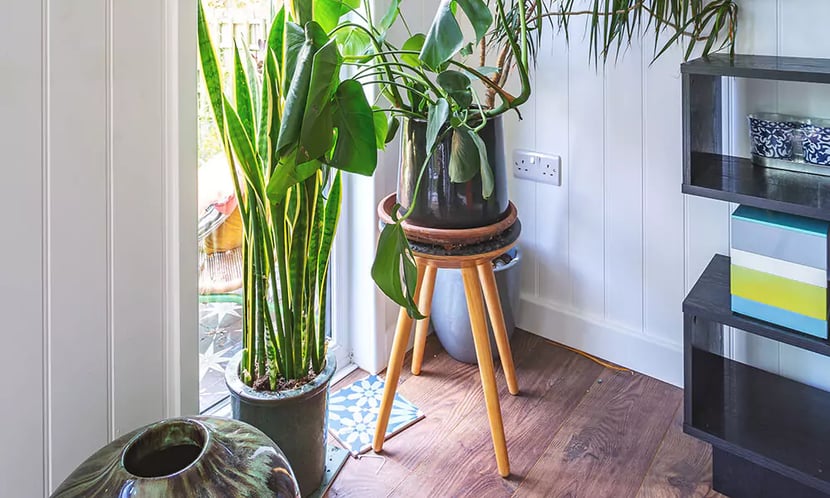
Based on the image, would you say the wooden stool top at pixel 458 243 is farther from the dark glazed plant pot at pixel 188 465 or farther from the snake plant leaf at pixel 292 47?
the dark glazed plant pot at pixel 188 465

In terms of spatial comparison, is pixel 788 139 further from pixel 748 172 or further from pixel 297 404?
pixel 297 404

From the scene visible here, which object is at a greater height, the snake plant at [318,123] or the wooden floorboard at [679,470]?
the snake plant at [318,123]

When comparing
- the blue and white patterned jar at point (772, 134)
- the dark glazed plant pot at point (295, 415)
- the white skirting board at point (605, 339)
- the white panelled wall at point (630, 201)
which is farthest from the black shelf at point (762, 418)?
the dark glazed plant pot at point (295, 415)

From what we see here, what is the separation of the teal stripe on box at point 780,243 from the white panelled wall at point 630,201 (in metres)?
0.39

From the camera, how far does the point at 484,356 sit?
1.48m

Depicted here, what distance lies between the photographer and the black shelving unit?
4.25 ft

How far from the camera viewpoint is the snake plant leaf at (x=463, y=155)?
114cm

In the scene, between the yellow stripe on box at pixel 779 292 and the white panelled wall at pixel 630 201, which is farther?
the white panelled wall at pixel 630 201

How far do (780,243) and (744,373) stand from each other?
19.3 inches

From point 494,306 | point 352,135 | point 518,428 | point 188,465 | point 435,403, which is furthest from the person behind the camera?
point 435,403

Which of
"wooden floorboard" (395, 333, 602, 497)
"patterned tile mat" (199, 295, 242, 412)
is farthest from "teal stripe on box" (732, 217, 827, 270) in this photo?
"patterned tile mat" (199, 295, 242, 412)

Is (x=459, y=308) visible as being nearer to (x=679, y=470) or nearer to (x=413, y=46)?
(x=679, y=470)

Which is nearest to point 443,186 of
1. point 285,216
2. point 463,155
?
point 463,155

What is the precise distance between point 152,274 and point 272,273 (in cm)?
24
